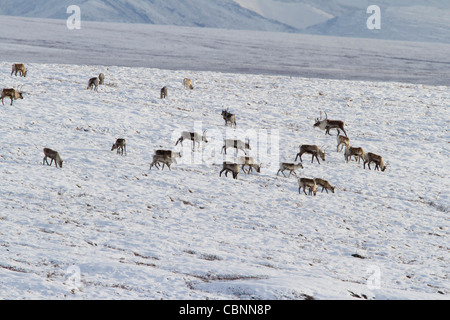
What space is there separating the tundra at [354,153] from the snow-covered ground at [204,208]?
61 centimetres

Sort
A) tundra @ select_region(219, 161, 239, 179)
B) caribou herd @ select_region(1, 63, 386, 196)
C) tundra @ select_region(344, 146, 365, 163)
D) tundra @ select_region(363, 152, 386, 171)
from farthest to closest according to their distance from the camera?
1. tundra @ select_region(344, 146, 365, 163)
2. tundra @ select_region(363, 152, 386, 171)
3. tundra @ select_region(219, 161, 239, 179)
4. caribou herd @ select_region(1, 63, 386, 196)

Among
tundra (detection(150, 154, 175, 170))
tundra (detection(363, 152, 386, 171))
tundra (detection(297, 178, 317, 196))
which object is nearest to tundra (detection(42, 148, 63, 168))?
tundra (detection(150, 154, 175, 170))

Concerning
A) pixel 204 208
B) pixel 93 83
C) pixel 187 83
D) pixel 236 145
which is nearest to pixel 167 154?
pixel 236 145

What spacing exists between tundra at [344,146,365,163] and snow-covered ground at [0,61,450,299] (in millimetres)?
611

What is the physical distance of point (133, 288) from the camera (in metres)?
13.1

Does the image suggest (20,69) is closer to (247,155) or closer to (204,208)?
(247,155)

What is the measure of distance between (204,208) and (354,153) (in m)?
10.5

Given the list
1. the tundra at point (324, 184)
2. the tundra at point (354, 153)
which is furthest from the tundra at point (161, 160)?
the tundra at point (354, 153)

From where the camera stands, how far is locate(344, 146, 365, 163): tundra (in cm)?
2775

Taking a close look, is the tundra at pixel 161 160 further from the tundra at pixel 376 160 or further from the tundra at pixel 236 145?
the tundra at pixel 376 160

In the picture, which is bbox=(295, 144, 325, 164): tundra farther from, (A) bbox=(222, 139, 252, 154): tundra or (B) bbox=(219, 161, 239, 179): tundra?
(B) bbox=(219, 161, 239, 179): tundra

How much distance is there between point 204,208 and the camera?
20.1m
